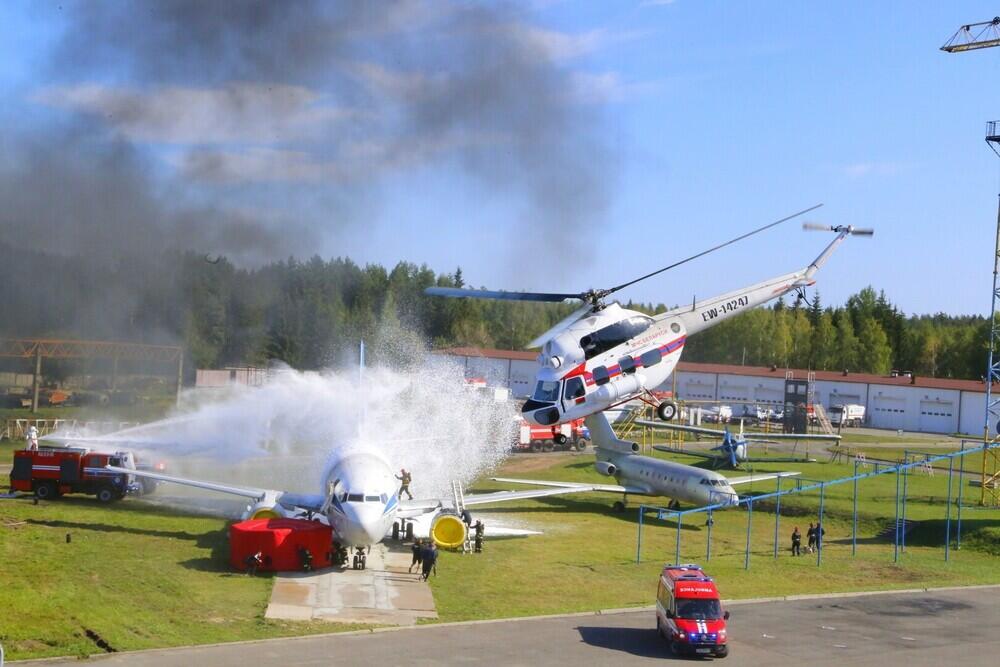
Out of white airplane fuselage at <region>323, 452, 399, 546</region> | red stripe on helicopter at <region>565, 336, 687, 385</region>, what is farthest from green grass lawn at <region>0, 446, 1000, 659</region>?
red stripe on helicopter at <region>565, 336, 687, 385</region>

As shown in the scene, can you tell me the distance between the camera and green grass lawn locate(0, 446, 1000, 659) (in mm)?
26734

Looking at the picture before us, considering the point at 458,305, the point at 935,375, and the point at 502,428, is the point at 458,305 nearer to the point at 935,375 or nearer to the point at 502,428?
the point at 502,428

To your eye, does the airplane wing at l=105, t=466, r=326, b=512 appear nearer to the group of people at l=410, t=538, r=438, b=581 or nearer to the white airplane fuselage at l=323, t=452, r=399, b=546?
the white airplane fuselage at l=323, t=452, r=399, b=546

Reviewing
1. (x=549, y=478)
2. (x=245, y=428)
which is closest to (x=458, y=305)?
(x=549, y=478)

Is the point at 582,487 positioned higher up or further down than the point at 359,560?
higher up

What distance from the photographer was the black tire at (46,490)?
4644cm

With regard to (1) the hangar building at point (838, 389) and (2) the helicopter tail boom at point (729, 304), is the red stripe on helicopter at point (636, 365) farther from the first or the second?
(1) the hangar building at point (838, 389)

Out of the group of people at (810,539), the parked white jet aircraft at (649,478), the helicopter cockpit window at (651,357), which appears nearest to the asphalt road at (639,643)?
the group of people at (810,539)

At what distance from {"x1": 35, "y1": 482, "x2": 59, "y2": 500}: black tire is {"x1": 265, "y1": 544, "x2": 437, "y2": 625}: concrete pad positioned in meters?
18.7

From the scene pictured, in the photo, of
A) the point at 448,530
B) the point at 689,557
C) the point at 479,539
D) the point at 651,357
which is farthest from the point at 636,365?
the point at 448,530

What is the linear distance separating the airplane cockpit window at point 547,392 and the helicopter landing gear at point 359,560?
9.45m

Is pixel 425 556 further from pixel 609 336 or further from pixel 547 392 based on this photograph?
pixel 609 336

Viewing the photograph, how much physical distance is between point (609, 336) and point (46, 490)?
26949 millimetres

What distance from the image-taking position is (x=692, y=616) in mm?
26219
